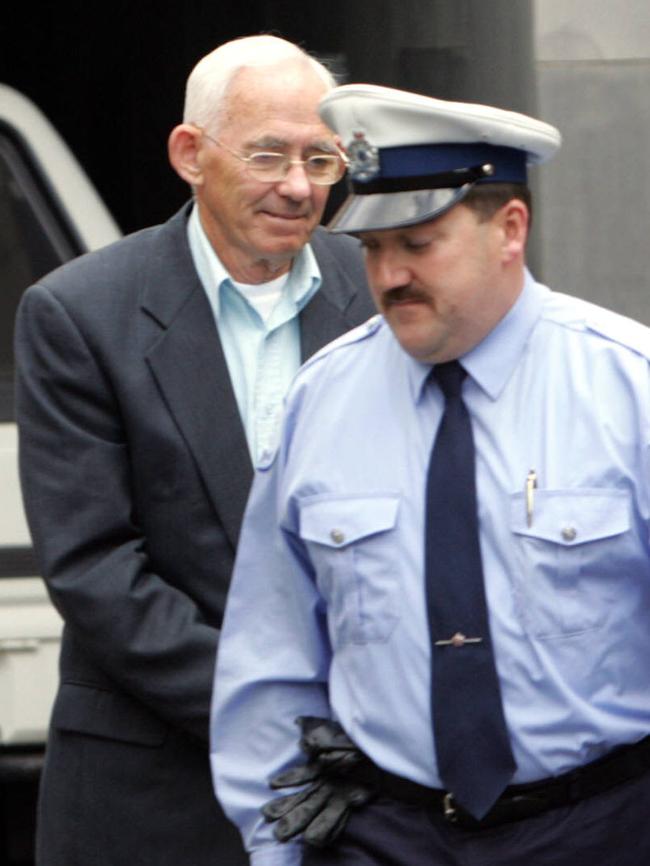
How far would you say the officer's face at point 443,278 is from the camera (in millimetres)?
2732

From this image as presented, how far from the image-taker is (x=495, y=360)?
2795mm

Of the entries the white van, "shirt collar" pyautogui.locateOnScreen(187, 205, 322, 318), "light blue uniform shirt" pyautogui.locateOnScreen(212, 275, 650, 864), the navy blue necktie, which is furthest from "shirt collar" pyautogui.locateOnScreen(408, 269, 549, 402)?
the white van

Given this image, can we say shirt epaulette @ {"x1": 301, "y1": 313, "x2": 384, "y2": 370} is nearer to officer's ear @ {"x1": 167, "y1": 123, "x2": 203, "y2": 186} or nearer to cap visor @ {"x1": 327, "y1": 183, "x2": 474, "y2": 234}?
cap visor @ {"x1": 327, "y1": 183, "x2": 474, "y2": 234}

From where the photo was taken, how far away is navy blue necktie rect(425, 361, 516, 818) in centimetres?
268

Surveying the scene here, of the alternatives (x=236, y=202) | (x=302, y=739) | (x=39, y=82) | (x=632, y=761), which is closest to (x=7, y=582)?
(x=236, y=202)

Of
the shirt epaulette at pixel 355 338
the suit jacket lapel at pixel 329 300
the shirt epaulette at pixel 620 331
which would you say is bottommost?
the suit jacket lapel at pixel 329 300

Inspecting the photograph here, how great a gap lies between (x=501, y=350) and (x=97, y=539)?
937 mm

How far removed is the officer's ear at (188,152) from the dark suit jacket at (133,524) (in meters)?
0.12

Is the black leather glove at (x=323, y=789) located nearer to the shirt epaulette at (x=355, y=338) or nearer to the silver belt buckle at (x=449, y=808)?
the silver belt buckle at (x=449, y=808)

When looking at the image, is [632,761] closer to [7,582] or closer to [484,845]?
[484,845]

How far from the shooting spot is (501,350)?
2.79 metres

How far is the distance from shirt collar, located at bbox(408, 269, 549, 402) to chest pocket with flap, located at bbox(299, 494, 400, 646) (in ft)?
0.61

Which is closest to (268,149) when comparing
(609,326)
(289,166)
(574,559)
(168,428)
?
(289,166)

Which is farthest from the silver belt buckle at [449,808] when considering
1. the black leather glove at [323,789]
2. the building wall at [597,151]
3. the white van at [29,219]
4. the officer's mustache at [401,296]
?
the building wall at [597,151]
